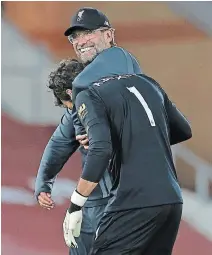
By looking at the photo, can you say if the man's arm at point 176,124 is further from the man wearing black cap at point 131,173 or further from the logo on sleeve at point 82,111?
the logo on sleeve at point 82,111

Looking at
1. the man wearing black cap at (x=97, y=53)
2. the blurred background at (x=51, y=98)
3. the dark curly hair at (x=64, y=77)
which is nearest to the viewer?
the man wearing black cap at (x=97, y=53)

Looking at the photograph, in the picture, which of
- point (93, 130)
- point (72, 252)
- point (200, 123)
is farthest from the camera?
point (200, 123)

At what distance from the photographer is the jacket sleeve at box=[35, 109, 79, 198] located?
11.5ft

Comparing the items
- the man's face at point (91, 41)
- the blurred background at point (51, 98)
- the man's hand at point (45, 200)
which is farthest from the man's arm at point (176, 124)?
the blurred background at point (51, 98)

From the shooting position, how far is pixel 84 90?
2832 millimetres

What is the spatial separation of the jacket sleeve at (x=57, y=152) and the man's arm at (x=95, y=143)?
2.43ft

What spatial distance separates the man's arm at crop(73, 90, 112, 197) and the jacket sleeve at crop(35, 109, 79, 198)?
0.74 meters

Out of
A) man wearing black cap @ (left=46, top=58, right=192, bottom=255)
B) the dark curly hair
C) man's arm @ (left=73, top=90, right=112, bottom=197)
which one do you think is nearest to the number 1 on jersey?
man wearing black cap @ (left=46, top=58, right=192, bottom=255)

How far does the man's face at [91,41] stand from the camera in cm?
300

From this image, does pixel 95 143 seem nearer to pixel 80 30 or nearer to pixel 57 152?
pixel 80 30

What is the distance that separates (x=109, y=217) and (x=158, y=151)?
311mm

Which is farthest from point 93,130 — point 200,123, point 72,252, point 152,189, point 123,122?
point 200,123

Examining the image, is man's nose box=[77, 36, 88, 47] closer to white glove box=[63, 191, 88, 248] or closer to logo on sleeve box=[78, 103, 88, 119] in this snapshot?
logo on sleeve box=[78, 103, 88, 119]

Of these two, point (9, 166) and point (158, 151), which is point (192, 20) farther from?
point (158, 151)
